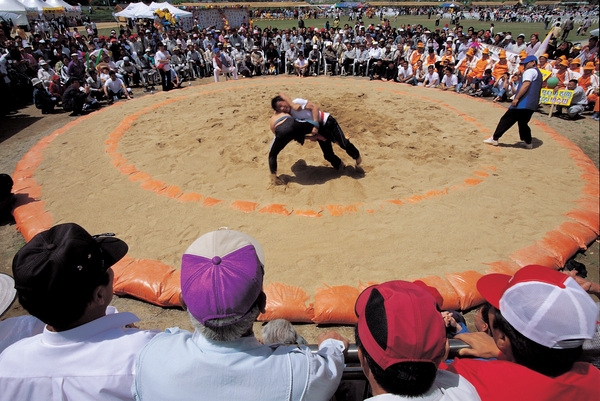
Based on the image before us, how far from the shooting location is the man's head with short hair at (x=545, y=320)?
1.11m

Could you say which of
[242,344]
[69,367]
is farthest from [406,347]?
[69,367]

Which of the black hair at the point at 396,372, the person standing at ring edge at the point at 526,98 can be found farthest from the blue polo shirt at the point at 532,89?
the black hair at the point at 396,372

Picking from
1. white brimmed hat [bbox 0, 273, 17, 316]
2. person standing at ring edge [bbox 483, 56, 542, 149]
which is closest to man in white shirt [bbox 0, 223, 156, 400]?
white brimmed hat [bbox 0, 273, 17, 316]

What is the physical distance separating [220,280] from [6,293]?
1493 mm

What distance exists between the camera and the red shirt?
1.15 m

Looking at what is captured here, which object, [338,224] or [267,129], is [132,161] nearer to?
[267,129]

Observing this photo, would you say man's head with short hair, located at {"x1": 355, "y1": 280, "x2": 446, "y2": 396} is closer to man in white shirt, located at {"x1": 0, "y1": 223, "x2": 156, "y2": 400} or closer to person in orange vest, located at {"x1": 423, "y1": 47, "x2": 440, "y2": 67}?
man in white shirt, located at {"x1": 0, "y1": 223, "x2": 156, "y2": 400}

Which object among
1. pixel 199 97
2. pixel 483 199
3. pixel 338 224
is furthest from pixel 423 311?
pixel 199 97

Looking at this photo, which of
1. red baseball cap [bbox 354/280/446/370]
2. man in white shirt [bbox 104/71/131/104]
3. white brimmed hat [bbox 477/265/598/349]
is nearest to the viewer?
red baseball cap [bbox 354/280/446/370]

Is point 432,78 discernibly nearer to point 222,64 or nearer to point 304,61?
point 304,61

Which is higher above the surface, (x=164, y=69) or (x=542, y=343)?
(x=542, y=343)

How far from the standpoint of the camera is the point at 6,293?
1.76 m

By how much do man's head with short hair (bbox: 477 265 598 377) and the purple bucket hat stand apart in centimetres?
94

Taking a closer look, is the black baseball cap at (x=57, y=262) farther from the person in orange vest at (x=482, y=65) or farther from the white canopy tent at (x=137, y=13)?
the white canopy tent at (x=137, y=13)
